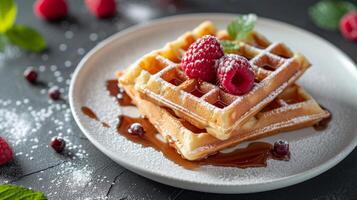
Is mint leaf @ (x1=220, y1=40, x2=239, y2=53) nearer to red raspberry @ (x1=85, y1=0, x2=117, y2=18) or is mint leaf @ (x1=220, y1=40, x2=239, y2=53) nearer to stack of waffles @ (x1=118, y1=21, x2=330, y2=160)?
stack of waffles @ (x1=118, y1=21, x2=330, y2=160)

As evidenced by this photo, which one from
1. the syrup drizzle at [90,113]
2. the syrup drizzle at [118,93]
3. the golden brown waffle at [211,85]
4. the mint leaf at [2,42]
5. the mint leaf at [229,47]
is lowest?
the mint leaf at [2,42]

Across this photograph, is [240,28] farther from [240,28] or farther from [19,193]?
[19,193]

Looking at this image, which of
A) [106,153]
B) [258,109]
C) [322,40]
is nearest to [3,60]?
[106,153]

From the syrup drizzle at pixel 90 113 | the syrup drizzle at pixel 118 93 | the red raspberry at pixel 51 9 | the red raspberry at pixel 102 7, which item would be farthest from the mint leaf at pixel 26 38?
→ the syrup drizzle at pixel 90 113

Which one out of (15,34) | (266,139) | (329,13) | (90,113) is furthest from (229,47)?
(15,34)

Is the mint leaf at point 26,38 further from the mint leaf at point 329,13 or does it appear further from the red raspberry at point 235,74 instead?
the mint leaf at point 329,13
